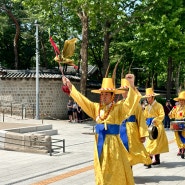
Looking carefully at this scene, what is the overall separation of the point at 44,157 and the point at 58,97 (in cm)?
1585

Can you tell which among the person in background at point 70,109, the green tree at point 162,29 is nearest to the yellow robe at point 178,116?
the green tree at point 162,29

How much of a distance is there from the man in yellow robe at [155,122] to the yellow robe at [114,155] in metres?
3.64

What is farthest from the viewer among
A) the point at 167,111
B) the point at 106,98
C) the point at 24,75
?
the point at 24,75

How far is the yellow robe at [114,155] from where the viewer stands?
640cm

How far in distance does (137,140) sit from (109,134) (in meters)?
2.17

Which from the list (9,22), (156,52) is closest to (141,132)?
(156,52)

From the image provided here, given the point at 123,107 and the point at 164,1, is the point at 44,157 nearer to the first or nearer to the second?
the point at 123,107

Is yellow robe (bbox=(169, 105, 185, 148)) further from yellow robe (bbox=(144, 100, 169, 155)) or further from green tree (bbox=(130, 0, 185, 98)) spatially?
green tree (bbox=(130, 0, 185, 98))

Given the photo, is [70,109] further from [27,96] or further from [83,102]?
[83,102]

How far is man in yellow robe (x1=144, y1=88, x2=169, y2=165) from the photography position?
33.3 feet

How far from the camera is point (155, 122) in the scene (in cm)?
1026

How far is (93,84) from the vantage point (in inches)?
1209

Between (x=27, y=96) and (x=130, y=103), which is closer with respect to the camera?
(x=130, y=103)

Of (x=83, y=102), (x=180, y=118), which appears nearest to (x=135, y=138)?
(x=83, y=102)
